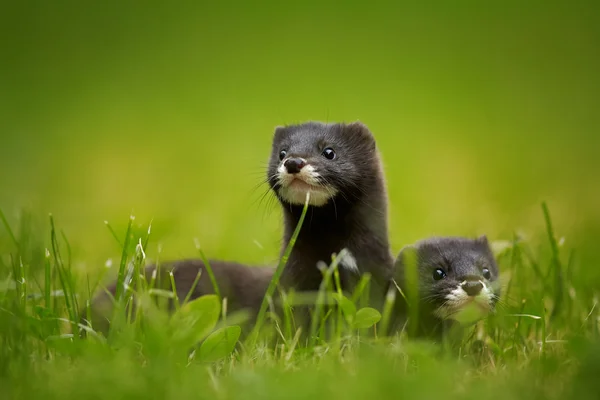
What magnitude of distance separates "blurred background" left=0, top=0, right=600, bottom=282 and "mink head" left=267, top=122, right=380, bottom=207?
1.43 feet

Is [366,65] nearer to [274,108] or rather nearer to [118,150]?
[274,108]

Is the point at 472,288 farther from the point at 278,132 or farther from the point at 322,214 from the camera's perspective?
the point at 278,132

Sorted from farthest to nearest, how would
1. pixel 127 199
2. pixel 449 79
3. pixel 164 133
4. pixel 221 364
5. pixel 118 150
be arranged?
1. pixel 449 79
2. pixel 164 133
3. pixel 118 150
4. pixel 127 199
5. pixel 221 364

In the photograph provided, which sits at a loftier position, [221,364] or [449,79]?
[449,79]

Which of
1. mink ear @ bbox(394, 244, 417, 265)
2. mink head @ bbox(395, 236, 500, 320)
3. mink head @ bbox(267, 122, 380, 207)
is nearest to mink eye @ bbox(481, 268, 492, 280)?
mink head @ bbox(395, 236, 500, 320)

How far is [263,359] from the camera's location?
A: 420cm

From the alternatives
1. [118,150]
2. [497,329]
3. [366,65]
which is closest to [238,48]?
[366,65]

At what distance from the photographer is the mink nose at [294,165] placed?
520cm

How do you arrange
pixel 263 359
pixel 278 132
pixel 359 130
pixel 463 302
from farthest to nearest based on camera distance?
pixel 278 132, pixel 359 130, pixel 463 302, pixel 263 359

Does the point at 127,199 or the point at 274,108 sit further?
the point at 274,108

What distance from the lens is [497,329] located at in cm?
511

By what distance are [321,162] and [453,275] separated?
1.17 m

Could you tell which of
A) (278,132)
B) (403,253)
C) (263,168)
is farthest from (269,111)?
(403,253)

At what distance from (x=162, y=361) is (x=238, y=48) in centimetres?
2034
